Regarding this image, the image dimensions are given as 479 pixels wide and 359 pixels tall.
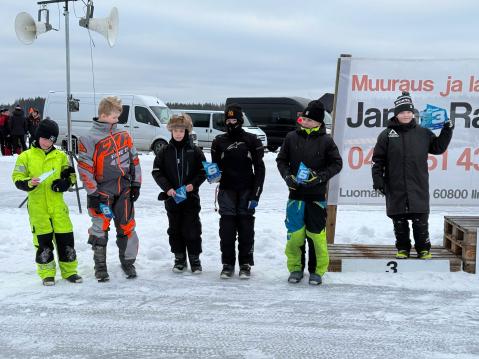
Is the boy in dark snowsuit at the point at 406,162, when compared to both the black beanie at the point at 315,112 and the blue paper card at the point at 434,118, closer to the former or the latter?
the blue paper card at the point at 434,118

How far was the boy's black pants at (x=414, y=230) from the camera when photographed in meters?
Answer: 4.95

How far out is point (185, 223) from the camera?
4.99 metres

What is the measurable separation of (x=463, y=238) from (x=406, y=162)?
965 mm

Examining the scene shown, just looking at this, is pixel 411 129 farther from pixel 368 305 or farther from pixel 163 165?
pixel 163 165

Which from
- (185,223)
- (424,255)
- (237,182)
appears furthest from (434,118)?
(185,223)

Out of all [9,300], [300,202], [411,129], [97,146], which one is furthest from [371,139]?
[9,300]

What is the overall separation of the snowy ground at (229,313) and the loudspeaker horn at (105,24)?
4.60 metres

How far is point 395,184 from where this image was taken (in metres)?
4.91

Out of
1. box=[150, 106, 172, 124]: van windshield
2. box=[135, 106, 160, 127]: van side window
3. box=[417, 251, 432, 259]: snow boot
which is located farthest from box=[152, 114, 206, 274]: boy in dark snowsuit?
box=[150, 106, 172, 124]: van windshield

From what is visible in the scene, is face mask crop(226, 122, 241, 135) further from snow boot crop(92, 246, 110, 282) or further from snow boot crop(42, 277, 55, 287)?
snow boot crop(42, 277, 55, 287)

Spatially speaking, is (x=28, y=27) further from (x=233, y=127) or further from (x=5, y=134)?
(x=5, y=134)

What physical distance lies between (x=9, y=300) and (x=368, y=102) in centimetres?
388

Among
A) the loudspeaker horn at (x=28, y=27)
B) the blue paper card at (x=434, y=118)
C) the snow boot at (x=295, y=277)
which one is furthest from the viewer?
the loudspeaker horn at (x=28, y=27)

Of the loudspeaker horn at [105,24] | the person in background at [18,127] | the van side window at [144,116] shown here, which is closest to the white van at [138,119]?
the van side window at [144,116]
